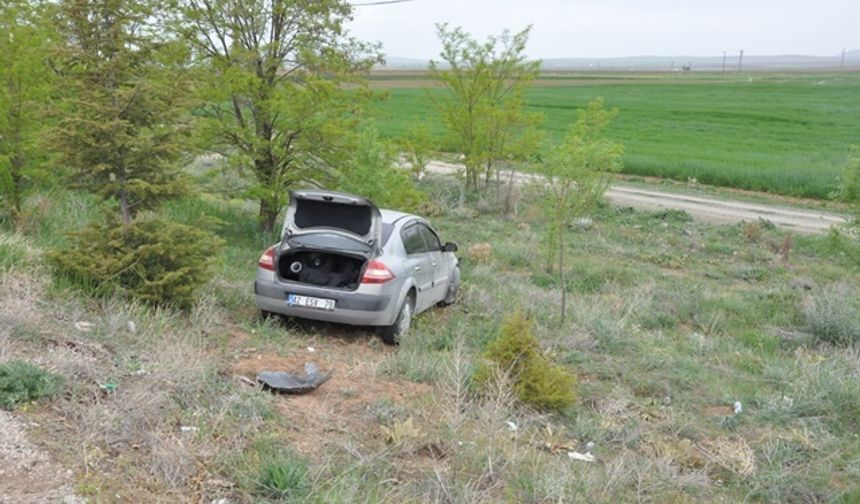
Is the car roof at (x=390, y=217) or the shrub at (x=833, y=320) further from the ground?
the car roof at (x=390, y=217)

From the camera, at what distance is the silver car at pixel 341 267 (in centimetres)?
888

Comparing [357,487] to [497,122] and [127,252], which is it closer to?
[127,252]

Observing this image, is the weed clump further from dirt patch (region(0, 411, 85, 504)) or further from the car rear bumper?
the car rear bumper

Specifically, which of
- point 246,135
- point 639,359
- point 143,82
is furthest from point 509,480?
point 246,135

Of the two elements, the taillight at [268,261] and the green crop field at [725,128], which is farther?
the green crop field at [725,128]

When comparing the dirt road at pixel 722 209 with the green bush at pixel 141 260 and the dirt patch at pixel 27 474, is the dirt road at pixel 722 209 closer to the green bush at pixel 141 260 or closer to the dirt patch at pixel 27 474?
the green bush at pixel 141 260

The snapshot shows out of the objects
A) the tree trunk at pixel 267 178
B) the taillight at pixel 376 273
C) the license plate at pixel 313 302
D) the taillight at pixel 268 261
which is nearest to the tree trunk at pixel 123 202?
the taillight at pixel 268 261

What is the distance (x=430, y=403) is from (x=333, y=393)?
844mm

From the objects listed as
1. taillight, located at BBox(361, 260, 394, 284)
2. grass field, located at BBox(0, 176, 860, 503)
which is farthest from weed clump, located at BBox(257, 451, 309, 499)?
taillight, located at BBox(361, 260, 394, 284)

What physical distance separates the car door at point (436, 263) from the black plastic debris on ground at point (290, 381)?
4005 millimetres

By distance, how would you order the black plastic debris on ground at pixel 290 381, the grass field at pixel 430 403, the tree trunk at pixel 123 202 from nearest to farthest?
the grass field at pixel 430 403 → the black plastic debris on ground at pixel 290 381 → the tree trunk at pixel 123 202

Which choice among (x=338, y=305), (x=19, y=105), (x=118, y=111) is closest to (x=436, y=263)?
(x=338, y=305)

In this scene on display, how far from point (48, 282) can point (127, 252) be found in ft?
2.72

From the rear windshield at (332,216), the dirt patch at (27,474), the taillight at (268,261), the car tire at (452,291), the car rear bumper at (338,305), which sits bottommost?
the car tire at (452,291)
